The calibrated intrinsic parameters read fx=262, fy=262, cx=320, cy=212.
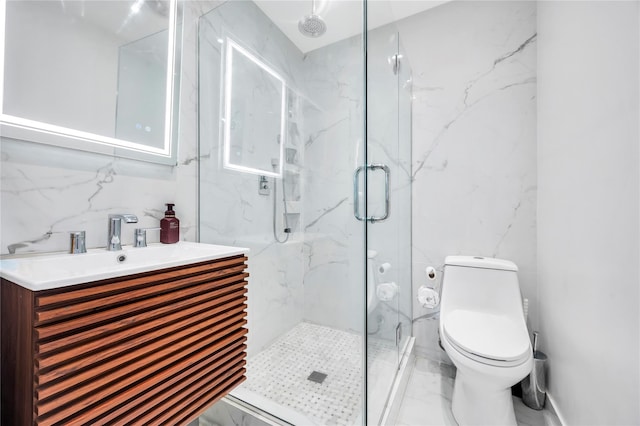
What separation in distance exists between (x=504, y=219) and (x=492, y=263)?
0.32m

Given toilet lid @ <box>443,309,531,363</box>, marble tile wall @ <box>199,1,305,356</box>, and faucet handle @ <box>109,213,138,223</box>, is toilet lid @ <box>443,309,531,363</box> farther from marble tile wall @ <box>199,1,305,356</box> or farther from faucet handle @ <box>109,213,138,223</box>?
faucet handle @ <box>109,213,138,223</box>

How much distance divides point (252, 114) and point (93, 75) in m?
0.73

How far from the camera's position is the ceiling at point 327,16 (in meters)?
1.33

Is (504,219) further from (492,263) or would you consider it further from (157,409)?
(157,409)

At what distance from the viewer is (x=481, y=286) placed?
162 cm

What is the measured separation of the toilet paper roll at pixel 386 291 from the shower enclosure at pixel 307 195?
0.04 feet

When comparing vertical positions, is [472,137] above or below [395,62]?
below

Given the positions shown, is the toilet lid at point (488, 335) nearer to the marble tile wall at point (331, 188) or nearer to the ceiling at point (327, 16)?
the marble tile wall at point (331, 188)

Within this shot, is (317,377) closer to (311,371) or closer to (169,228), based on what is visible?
(311,371)

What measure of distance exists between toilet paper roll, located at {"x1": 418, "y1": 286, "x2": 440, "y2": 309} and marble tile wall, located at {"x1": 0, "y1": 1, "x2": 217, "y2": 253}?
1.43m

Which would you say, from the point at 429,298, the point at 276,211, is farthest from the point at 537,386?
the point at 276,211

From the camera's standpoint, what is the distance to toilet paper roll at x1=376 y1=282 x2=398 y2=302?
135cm

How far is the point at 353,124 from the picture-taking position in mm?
1372

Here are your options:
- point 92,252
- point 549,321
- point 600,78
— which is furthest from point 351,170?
point 549,321
